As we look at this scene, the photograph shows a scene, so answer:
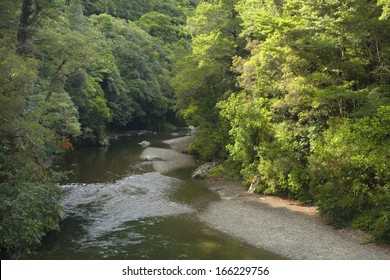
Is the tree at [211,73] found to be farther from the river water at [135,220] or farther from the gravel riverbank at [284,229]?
the gravel riverbank at [284,229]

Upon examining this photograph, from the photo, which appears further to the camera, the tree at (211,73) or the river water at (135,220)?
the tree at (211,73)

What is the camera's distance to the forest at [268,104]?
1507cm

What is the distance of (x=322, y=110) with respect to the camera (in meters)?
19.1

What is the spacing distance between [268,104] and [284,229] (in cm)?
996

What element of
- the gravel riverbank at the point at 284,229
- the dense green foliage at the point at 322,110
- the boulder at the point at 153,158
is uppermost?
the dense green foliage at the point at 322,110

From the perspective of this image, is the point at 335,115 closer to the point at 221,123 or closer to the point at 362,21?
the point at 362,21

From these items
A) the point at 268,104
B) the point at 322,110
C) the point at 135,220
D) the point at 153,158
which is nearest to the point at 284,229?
the point at 322,110

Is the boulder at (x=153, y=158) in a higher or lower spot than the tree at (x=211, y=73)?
lower

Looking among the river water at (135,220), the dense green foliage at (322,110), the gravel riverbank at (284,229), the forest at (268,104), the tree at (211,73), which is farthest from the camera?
the tree at (211,73)

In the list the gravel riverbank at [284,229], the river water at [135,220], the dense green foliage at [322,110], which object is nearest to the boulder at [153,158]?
the river water at [135,220]

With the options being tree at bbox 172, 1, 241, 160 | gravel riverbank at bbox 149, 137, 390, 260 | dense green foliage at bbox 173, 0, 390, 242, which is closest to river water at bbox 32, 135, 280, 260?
gravel riverbank at bbox 149, 137, 390, 260

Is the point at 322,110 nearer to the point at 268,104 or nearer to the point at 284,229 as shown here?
the point at 268,104

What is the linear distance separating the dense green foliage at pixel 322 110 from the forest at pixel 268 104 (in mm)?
64

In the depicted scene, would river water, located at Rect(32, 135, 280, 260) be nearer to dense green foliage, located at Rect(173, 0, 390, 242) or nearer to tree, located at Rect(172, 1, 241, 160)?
dense green foliage, located at Rect(173, 0, 390, 242)
